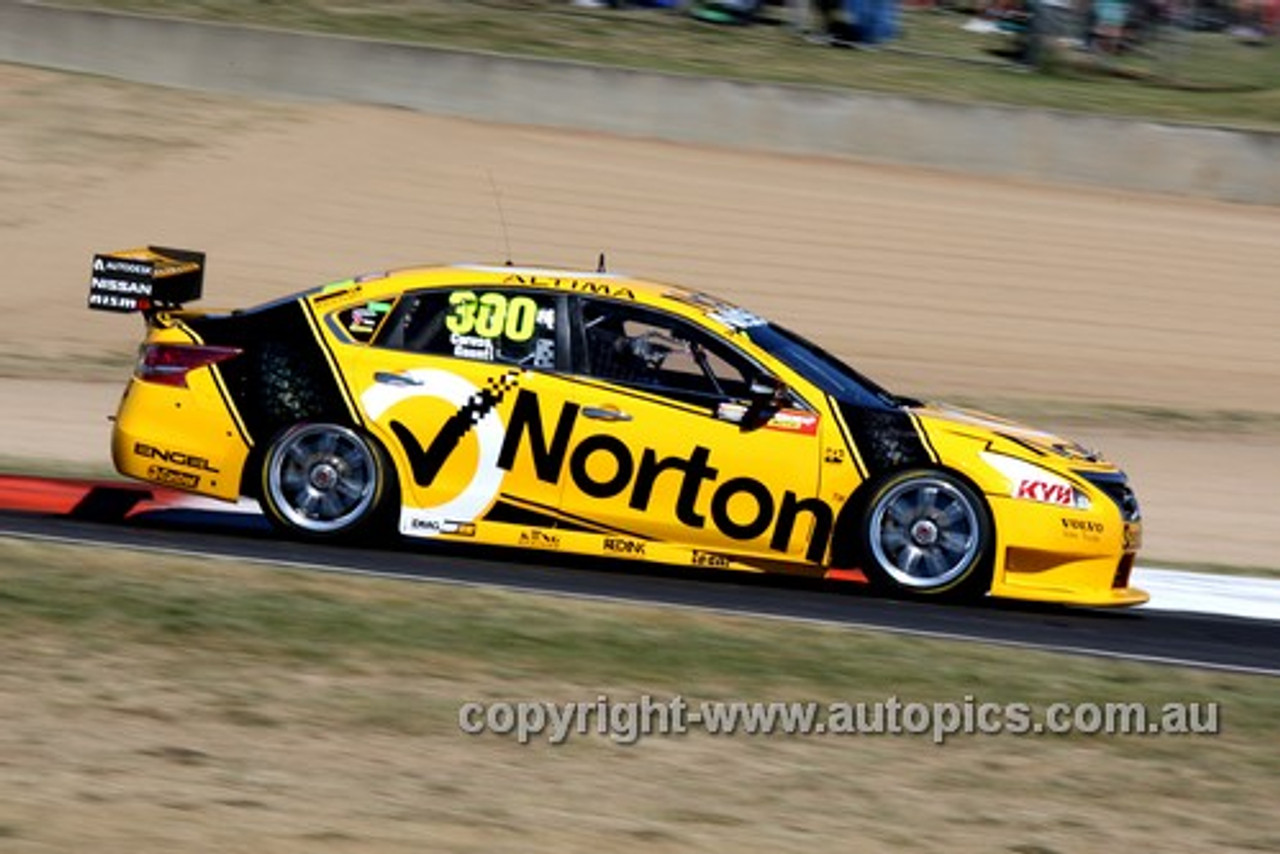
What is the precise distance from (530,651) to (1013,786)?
218 centimetres

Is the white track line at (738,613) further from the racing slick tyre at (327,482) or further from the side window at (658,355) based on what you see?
the side window at (658,355)

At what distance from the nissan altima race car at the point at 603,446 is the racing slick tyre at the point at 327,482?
1cm

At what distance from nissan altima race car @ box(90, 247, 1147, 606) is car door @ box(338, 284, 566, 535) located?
0.01 meters

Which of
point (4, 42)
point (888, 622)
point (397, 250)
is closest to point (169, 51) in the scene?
point (4, 42)

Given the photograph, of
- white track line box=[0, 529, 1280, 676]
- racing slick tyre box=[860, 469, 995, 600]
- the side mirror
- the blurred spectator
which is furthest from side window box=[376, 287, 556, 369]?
the blurred spectator

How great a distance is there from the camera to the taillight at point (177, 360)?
11.2 meters

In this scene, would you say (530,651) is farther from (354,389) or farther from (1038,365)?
(1038,365)

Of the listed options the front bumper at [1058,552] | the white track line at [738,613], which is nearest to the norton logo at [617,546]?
the white track line at [738,613]

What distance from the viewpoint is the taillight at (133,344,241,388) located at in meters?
11.2

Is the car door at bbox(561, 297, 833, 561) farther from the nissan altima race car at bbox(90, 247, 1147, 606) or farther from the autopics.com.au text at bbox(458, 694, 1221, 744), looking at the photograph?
the autopics.com.au text at bbox(458, 694, 1221, 744)

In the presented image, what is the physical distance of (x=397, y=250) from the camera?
22516mm

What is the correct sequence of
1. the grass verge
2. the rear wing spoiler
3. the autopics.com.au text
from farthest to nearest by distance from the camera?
the rear wing spoiler
the autopics.com.au text
the grass verge

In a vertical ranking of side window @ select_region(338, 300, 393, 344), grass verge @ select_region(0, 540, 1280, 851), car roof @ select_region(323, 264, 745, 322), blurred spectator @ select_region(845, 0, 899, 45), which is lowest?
grass verge @ select_region(0, 540, 1280, 851)

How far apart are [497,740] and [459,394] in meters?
2.96
